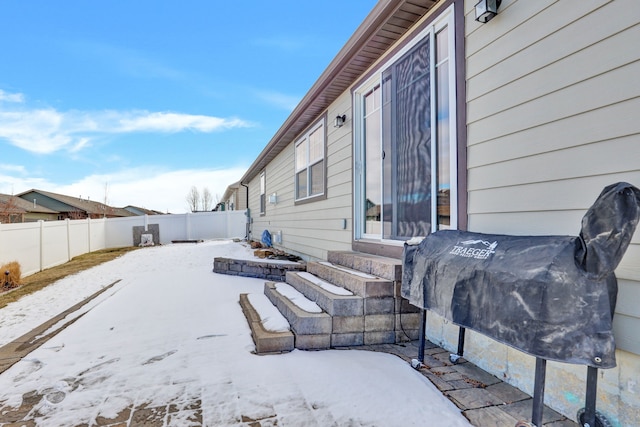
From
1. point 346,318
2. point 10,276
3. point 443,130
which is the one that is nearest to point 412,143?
point 443,130

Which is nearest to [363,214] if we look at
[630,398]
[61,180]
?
[630,398]

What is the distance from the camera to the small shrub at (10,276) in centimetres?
637

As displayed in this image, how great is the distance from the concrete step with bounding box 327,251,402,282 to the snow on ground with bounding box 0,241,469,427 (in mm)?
665

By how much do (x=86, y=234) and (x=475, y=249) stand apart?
46.9 ft

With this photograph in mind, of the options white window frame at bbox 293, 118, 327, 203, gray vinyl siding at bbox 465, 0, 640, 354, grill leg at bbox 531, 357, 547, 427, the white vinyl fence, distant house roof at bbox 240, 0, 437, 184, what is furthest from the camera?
the white vinyl fence

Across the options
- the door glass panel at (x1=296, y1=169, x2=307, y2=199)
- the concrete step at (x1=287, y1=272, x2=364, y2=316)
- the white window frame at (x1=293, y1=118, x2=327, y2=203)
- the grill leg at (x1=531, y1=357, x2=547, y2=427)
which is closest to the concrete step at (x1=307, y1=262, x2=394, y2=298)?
the concrete step at (x1=287, y1=272, x2=364, y2=316)

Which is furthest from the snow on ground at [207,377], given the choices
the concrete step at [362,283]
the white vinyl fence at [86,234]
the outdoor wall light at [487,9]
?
the white vinyl fence at [86,234]

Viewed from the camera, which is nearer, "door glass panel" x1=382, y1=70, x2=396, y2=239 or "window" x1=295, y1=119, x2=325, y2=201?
"door glass panel" x1=382, y1=70, x2=396, y2=239

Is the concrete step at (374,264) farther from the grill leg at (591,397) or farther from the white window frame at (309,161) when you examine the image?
the white window frame at (309,161)

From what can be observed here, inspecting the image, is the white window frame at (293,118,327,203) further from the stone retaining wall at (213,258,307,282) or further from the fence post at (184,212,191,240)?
the fence post at (184,212,191,240)

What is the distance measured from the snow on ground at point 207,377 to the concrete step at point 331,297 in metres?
0.31

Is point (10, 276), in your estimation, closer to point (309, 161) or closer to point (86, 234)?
point (309, 161)

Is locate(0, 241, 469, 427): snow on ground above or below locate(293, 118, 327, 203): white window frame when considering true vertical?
below

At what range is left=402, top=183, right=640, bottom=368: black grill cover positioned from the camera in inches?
48.9
